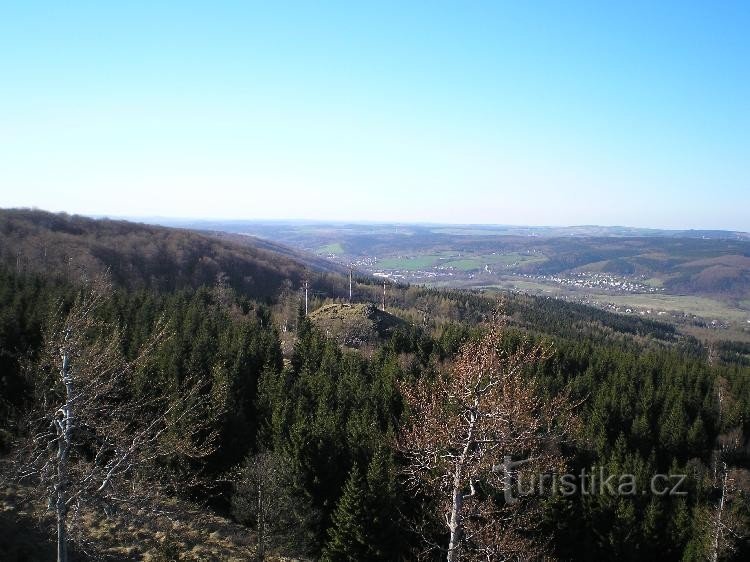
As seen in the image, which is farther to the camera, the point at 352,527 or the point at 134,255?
the point at 134,255

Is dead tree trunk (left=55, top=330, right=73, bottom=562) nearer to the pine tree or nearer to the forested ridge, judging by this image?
the forested ridge

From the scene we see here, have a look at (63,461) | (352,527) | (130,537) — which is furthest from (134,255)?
(63,461)

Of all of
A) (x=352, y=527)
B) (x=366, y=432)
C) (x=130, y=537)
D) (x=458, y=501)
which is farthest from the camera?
(x=366, y=432)

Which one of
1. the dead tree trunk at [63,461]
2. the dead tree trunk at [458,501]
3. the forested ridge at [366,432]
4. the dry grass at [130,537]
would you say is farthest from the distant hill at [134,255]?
the dead tree trunk at [458,501]

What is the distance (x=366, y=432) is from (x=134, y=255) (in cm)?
10276

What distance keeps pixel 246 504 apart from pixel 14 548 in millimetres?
8920

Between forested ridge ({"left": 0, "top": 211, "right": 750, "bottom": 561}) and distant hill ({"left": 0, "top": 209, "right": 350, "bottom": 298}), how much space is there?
46.1 metres

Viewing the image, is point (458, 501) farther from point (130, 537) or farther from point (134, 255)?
point (134, 255)

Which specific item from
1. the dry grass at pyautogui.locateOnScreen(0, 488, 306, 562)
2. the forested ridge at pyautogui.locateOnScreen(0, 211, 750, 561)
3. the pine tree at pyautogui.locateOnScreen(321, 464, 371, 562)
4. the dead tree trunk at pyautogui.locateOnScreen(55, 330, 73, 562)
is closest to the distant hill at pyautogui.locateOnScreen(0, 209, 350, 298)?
the forested ridge at pyautogui.locateOnScreen(0, 211, 750, 561)

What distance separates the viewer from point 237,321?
59.8 metres

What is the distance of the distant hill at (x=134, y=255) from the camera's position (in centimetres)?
9231

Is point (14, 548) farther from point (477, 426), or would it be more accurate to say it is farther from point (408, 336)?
point (408, 336)

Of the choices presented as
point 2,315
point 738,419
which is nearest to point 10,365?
point 2,315

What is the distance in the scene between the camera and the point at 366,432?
A: 1136 inches
